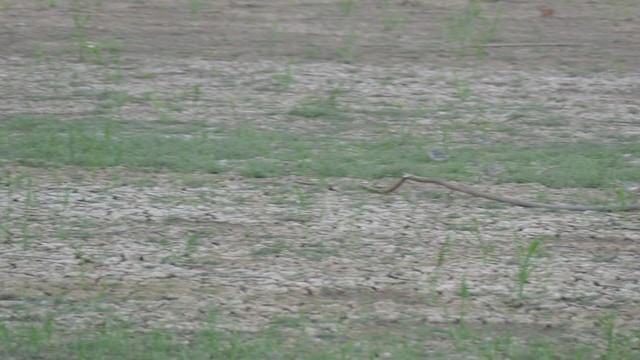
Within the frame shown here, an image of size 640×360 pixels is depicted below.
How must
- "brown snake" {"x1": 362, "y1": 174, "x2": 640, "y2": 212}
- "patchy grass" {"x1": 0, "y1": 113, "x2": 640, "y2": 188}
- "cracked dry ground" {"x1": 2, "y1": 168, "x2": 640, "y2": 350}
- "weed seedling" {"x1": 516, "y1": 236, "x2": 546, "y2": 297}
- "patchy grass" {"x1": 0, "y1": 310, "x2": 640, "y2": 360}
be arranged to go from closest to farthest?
1. "patchy grass" {"x1": 0, "y1": 310, "x2": 640, "y2": 360}
2. "cracked dry ground" {"x1": 2, "y1": 168, "x2": 640, "y2": 350}
3. "weed seedling" {"x1": 516, "y1": 236, "x2": 546, "y2": 297}
4. "brown snake" {"x1": 362, "y1": 174, "x2": 640, "y2": 212}
5. "patchy grass" {"x1": 0, "y1": 113, "x2": 640, "y2": 188}

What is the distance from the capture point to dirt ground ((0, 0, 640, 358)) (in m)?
3.93

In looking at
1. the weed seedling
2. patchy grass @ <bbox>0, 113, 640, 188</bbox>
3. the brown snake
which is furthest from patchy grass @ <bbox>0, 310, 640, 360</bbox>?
patchy grass @ <bbox>0, 113, 640, 188</bbox>

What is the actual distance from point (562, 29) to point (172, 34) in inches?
109

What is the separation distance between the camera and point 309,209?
15.8 feet

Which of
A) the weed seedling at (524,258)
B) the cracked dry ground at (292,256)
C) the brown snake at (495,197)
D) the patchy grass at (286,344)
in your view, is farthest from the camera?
the brown snake at (495,197)

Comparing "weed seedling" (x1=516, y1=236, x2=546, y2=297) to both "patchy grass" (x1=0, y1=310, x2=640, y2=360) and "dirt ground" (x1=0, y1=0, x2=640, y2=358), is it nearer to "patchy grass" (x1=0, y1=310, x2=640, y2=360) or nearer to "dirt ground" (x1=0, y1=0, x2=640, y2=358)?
"dirt ground" (x1=0, y1=0, x2=640, y2=358)

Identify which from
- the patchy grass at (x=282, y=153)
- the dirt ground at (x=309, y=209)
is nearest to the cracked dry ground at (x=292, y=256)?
the dirt ground at (x=309, y=209)

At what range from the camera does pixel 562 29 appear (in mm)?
8125

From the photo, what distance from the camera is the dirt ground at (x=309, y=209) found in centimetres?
393

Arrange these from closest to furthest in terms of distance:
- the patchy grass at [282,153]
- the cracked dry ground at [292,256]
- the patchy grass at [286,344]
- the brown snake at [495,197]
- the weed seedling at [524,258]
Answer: the patchy grass at [286,344] → the cracked dry ground at [292,256] → the weed seedling at [524,258] → the brown snake at [495,197] → the patchy grass at [282,153]

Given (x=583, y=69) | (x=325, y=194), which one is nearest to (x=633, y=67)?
(x=583, y=69)

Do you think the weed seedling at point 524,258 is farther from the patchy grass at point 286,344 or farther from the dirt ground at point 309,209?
the patchy grass at point 286,344

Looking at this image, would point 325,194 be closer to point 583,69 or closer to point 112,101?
point 112,101

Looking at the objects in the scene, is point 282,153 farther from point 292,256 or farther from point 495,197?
point 292,256
